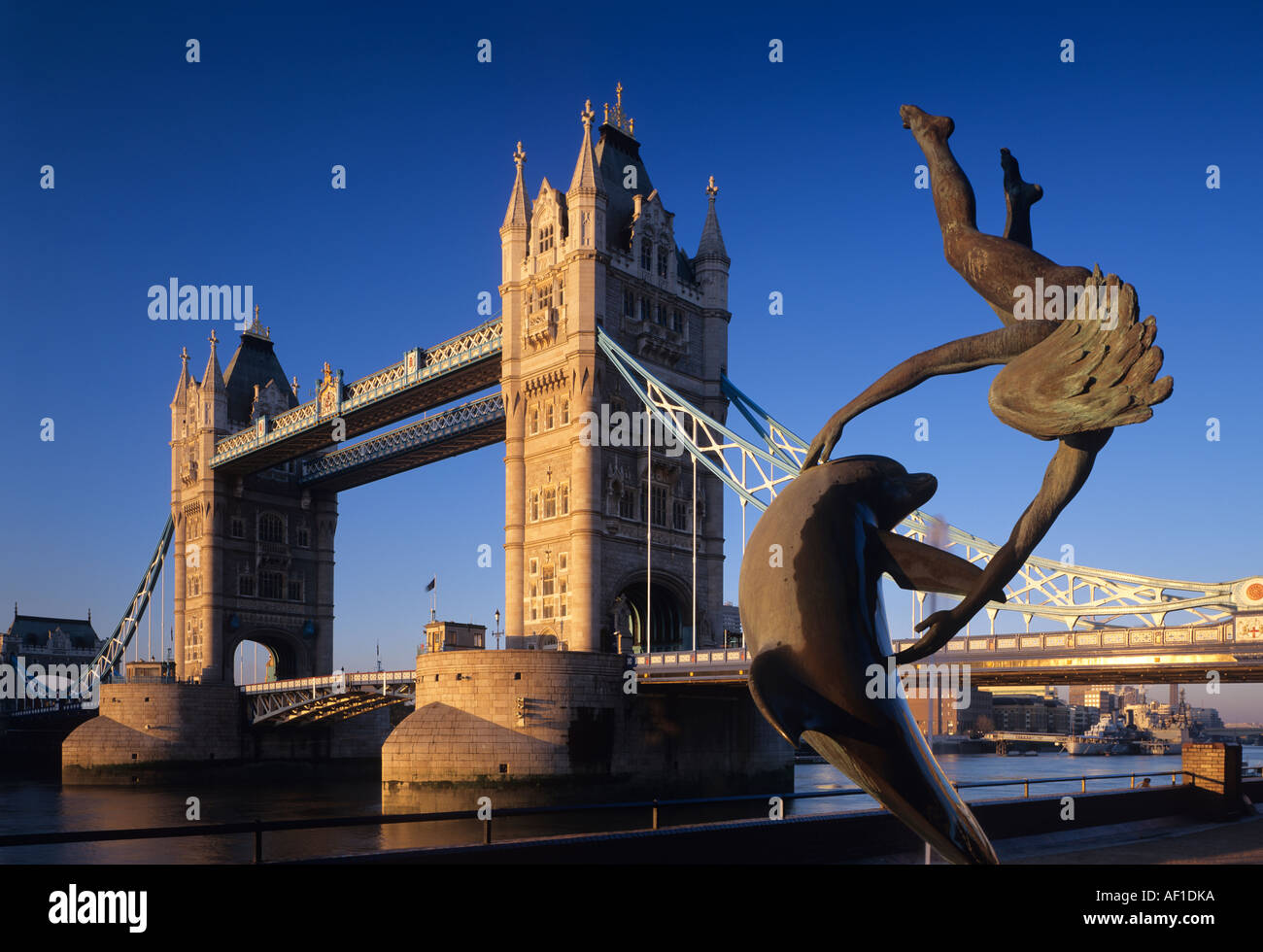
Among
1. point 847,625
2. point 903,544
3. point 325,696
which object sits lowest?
point 325,696

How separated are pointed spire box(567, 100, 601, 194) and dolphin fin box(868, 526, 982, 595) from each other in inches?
1625

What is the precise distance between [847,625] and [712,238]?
1874 inches

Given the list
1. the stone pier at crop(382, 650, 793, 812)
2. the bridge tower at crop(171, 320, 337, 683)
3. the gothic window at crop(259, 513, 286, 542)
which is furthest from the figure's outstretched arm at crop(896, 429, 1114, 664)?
the gothic window at crop(259, 513, 286, 542)

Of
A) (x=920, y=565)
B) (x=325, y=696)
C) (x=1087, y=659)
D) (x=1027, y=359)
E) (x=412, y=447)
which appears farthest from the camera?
(x=412, y=447)

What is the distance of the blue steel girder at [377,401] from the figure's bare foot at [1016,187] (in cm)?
4453

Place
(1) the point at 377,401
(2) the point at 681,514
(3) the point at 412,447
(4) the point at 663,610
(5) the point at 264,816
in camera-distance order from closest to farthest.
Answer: (5) the point at 264,816 < (2) the point at 681,514 < (4) the point at 663,610 < (1) the point at 377,401 < (3) the point at 412,447

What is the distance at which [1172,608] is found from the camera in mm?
28781

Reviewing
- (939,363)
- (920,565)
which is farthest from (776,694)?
(939,363)

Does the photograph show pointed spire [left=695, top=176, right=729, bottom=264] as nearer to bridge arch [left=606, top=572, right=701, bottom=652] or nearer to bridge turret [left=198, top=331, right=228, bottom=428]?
bridge arch [left=606, top=572, right=701, bottom=652]

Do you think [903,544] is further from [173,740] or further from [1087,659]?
[173,740]

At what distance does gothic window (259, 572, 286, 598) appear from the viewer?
75.8 meters

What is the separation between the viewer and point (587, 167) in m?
49.1

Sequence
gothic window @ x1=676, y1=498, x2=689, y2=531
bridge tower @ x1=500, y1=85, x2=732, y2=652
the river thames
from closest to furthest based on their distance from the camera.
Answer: the river thames
bridge tower @ x1=500, y1=85, x2=732, y2=652
gothic window @ x1=676, y1=498, x2=689, y2=531
